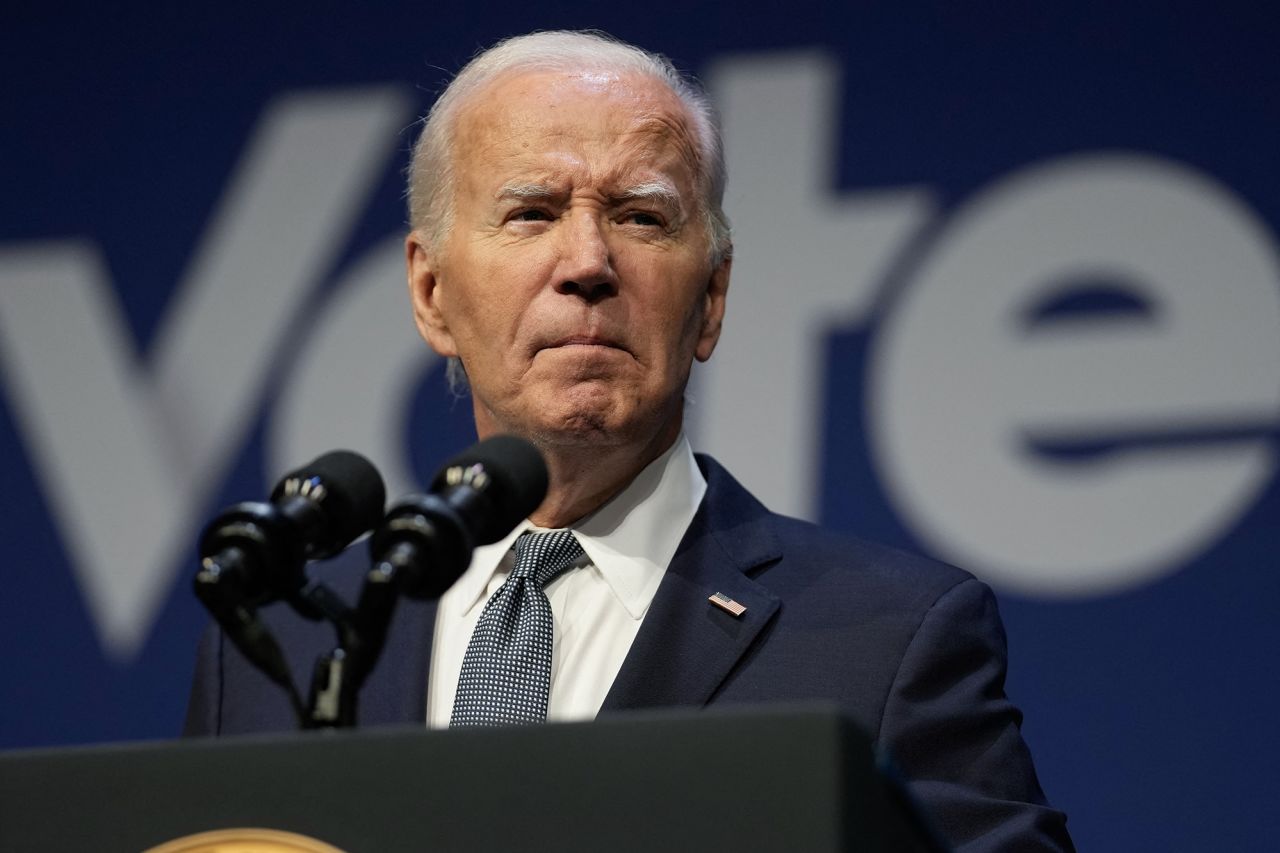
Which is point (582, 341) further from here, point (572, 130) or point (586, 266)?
point (572, 130)

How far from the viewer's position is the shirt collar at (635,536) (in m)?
2.20

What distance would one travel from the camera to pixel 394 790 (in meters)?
1.12

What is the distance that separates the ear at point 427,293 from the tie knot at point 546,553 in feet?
1.07

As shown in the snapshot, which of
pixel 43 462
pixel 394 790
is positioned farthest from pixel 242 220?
pixel 394 790

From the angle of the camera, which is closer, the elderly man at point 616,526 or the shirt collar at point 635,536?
the elderly man at point 616,526

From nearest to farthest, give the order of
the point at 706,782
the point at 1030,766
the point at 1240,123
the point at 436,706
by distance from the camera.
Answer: the point at 706,782 < the point at 1030,766 < the point at 436,706 < the point at 1240,123

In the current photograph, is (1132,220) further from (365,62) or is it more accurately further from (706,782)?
(706,782)

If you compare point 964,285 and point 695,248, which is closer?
point 695,248

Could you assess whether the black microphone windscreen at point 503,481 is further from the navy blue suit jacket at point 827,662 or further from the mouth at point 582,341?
the mouth at point 582,341

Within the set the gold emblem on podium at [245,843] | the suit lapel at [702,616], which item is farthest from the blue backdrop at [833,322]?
the gold emblem on podium at [245,843]

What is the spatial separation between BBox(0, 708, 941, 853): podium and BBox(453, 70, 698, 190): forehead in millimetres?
1253

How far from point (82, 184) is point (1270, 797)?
2672mm

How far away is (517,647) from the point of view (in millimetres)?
2086

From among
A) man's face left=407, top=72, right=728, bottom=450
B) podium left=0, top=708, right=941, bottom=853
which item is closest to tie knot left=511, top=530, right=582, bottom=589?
man's face left=407, top=72, right=728, bottom=450
